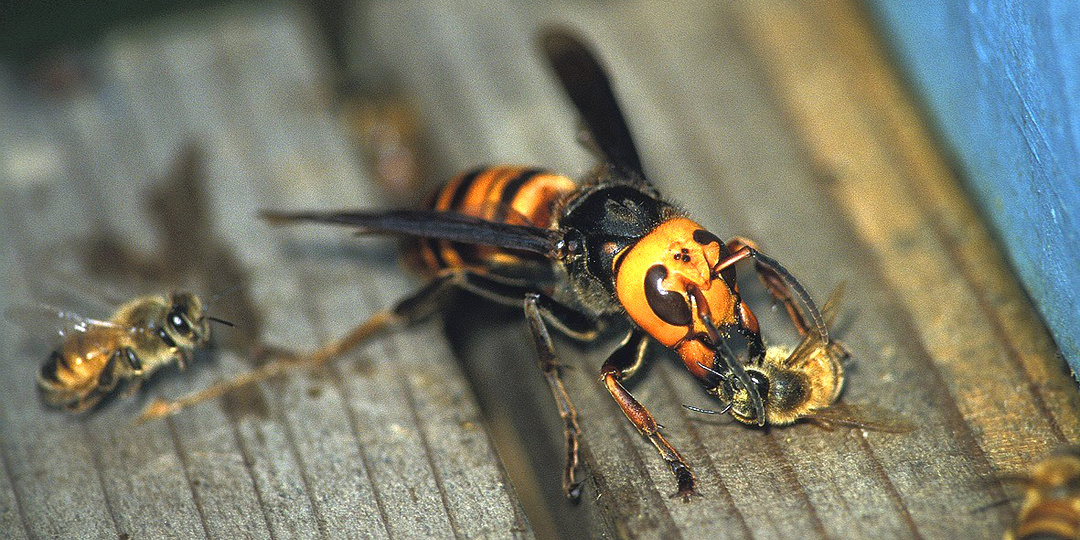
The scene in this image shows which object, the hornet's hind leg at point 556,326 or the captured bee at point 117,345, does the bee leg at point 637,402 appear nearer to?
the hornet's hind leg at point 556,326

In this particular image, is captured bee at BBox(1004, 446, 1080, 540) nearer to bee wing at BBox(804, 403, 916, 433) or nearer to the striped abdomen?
bee wing at BBox(804, 403, 916, 433)

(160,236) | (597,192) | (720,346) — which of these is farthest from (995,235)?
(160,236)

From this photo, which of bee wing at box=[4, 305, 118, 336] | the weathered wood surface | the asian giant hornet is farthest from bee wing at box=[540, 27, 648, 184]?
bee wing at box=[4, 305, 118, 336]

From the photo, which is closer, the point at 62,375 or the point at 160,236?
the point at 62,375

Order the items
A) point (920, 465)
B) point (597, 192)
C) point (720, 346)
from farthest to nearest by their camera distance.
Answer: point (597, 192) → point (720, 346) → point (920, 465)

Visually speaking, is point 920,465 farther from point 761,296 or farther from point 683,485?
point 761,296

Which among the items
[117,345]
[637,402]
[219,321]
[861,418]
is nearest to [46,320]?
[117,345]
